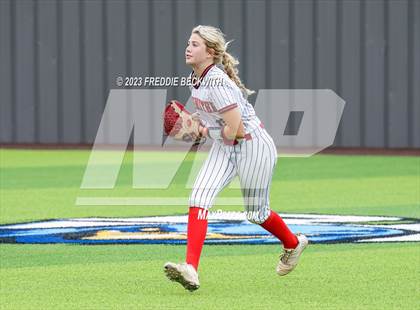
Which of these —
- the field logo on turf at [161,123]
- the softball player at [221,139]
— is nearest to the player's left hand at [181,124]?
the softball player at [221,139]

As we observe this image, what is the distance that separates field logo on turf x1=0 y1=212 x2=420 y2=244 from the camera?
11.6 m

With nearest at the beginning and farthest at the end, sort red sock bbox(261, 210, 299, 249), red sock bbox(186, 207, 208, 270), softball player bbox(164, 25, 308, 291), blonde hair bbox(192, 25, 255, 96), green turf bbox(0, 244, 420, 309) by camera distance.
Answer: green turf bbox(0, 244, 420, 309) < red sock bbox(186, 207, 208, 270) < softball player bbox(164, 25, 308, 291) < blonde hair bbox(192, 25, 255, 96) < red sock bbox(261, 210, 299, 249)

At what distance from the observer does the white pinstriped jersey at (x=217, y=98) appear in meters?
8.77

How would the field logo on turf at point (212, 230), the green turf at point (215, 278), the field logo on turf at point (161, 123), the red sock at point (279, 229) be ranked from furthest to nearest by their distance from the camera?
the field logo on turf at point (161, 123) < the field logo on turf at point (212, 230) < the red sock at point (279, 229) < the green turf at point (215, 278)

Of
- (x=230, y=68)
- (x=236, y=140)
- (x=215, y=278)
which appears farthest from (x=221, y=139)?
(x=215, y=278)

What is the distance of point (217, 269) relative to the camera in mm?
9836

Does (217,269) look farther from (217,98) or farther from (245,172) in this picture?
(217,98)

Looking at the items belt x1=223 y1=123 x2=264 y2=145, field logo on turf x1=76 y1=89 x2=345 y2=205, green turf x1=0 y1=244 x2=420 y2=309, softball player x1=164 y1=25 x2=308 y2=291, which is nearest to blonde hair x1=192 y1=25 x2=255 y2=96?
softball player x1=164 y1=25 x2=308 y2=291

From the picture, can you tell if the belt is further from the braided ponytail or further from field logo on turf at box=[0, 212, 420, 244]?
field logo on turf at box=[0, 212, 420, 244]

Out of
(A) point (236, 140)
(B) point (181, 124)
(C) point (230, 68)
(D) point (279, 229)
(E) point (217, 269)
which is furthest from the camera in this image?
(E) point (217, 269)

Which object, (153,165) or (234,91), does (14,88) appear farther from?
(234,91)

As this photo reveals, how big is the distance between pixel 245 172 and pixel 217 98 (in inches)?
22.5

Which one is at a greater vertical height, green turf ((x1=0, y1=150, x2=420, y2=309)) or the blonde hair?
the blonde hair

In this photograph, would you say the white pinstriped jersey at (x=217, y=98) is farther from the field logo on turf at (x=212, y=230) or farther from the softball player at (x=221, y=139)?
the field logo on turf at (x=212, y=230)
